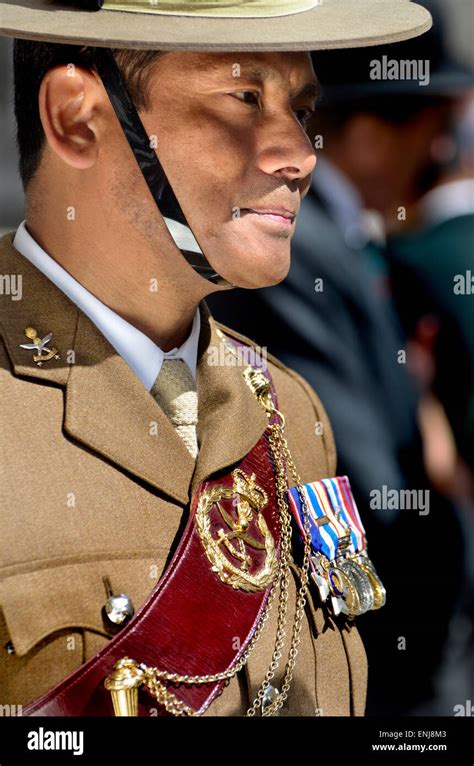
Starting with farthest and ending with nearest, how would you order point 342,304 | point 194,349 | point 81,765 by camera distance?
point 342,304 < point 194,349 < point 81,765

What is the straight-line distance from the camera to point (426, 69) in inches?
151

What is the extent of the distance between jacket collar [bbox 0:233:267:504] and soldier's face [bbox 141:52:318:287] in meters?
0.26

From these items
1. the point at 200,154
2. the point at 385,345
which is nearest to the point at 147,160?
the point at 200,154

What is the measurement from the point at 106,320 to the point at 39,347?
0.45 ft

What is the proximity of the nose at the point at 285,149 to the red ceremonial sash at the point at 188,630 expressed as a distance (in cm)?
55

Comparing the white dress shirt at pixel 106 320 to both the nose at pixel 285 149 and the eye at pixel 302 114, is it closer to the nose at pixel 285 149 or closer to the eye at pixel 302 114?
the nose at pixel 285 149

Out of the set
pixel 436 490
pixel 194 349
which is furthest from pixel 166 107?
pixel 436 490

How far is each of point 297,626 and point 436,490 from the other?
154cm

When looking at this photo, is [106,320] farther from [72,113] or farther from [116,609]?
[116,609]

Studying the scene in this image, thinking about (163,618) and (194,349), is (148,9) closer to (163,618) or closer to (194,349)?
(194,349)

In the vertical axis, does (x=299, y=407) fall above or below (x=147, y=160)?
below

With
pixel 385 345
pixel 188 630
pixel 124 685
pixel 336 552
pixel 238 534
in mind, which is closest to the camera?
pixel 124 685

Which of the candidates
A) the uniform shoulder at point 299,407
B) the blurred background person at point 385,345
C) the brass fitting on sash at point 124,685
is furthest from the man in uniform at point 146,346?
the blurred background person at point 385,345

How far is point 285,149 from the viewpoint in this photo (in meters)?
2.31
